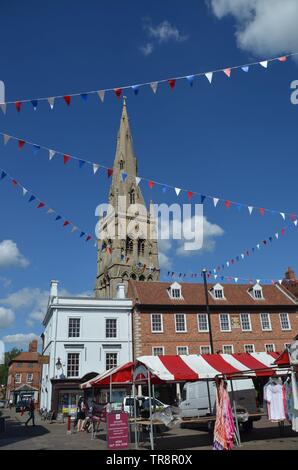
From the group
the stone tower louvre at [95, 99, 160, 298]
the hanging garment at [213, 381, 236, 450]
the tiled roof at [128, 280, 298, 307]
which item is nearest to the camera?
the hanging garment at [213, 381, 236, 450]

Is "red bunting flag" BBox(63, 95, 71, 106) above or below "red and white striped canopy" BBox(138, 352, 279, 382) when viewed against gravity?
above

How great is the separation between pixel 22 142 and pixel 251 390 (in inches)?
594

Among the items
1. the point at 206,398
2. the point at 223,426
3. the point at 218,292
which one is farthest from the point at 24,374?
the point at 223,426

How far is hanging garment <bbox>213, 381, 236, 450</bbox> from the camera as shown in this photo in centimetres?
1130

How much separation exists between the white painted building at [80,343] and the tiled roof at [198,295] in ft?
5.36

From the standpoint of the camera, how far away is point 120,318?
32250 mm

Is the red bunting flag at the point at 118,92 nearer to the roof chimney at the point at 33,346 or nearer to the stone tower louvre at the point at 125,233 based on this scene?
the stone tower louvre at the point at 125,233

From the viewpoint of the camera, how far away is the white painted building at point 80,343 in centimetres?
2884

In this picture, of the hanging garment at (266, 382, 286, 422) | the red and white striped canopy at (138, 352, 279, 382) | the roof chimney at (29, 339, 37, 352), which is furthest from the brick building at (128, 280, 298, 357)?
the roof chimney at (29, 339, 37, 352)

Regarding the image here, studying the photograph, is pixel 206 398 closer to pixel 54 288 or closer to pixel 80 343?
pixel 80 343

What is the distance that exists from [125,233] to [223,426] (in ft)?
189

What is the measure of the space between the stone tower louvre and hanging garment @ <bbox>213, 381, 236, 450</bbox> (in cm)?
4977

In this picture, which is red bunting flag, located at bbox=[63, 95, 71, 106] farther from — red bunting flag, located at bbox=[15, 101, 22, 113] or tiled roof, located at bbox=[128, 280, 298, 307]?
tiled roof, located at bbox=[128, 280, 298, 307]

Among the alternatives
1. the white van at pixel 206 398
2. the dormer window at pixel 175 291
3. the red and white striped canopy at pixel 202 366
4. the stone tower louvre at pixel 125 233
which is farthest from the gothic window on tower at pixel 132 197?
the red and white striped canopy at pixel 202 366
